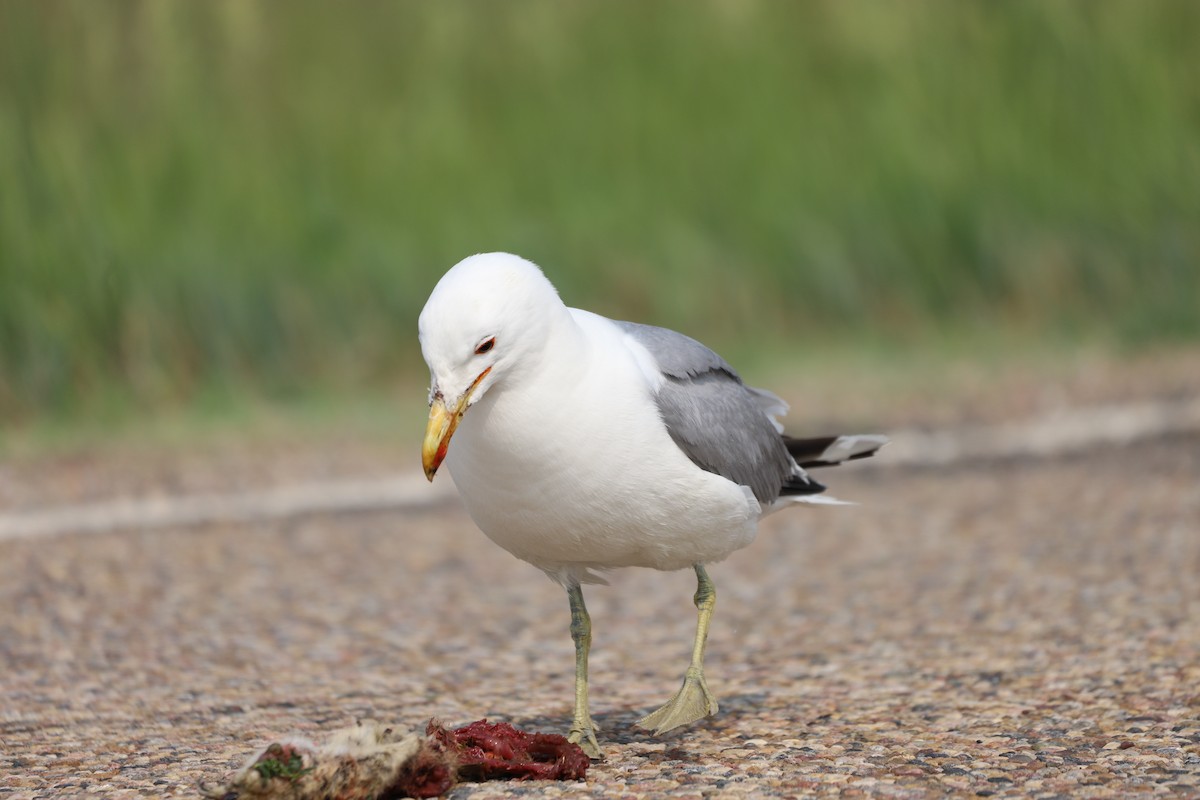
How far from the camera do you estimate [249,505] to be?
746 centimetres

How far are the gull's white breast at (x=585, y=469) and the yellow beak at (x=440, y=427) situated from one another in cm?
13

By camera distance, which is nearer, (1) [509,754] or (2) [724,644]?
(1) [509,754]

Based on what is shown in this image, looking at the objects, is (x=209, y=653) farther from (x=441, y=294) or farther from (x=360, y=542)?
(x=441, y=294)

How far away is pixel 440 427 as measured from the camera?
11.2 ft

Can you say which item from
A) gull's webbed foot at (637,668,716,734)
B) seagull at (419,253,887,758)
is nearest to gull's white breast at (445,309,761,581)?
seagull at (419,253,887,758)

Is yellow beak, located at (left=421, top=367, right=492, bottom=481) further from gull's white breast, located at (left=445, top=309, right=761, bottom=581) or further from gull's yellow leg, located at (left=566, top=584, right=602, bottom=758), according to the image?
gull's yellow leg, located at (left=566, top=584, right=602, bottom=758)

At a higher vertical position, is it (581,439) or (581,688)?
(581,439)

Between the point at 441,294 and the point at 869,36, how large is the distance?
26.5 feet

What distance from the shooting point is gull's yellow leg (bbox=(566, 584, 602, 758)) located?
12.8 ft

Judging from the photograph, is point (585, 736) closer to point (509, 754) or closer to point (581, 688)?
point (581, 688)

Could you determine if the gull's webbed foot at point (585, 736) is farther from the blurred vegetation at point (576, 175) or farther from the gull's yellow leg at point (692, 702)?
the blurred vegetation at point (576, 175)

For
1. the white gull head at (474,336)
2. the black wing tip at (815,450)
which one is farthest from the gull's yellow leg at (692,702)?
the white gull head at (474,336)

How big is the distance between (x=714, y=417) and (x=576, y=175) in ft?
20.4

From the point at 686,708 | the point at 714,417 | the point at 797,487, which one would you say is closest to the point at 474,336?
the point at 714,417
